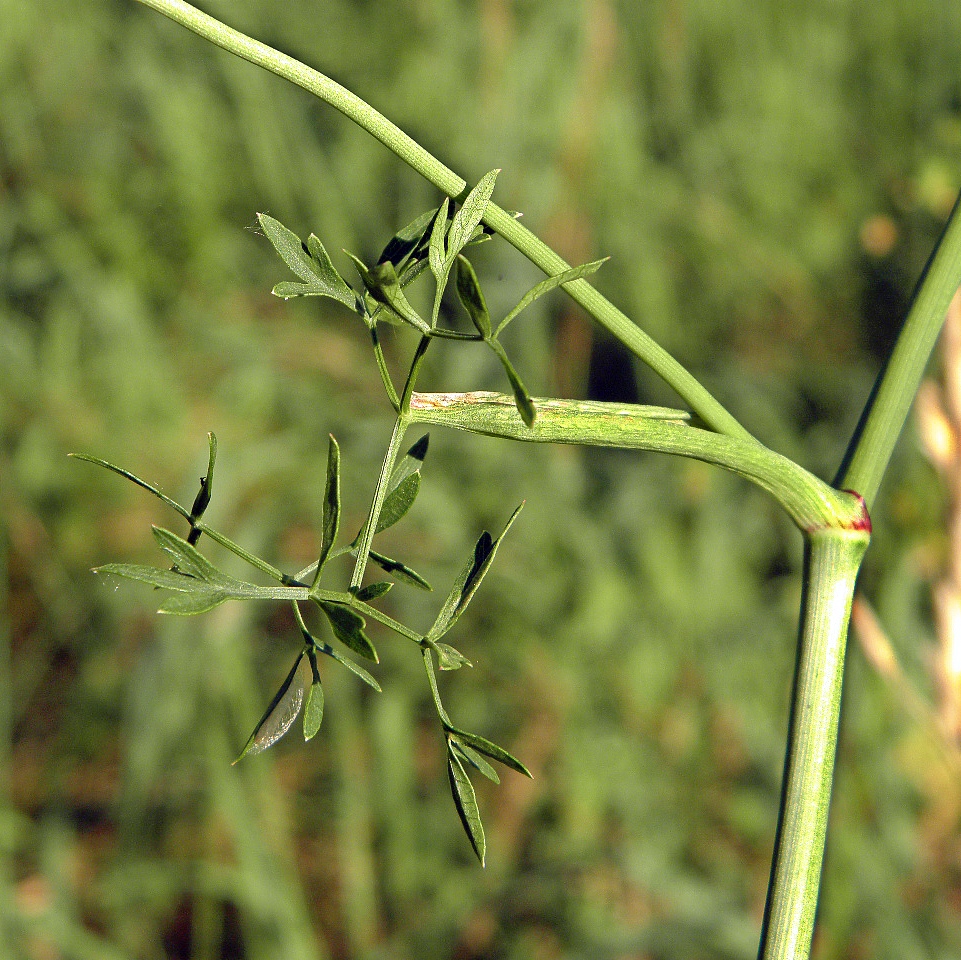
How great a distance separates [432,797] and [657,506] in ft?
2.66

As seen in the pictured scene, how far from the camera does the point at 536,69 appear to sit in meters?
2.67

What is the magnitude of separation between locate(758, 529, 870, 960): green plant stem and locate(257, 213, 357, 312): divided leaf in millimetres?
288

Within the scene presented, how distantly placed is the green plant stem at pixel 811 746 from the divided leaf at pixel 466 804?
0.51 feet

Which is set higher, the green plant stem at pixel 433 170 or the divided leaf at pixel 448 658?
the green plant stem at pixel 433 170

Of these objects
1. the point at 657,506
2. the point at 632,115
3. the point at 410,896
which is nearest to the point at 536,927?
the point at 410,896

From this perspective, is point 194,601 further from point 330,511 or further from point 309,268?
point 309,268

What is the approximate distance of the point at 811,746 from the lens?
0.48 m

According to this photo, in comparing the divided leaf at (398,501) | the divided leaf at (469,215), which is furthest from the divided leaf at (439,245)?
the divided leaf at (398,501)

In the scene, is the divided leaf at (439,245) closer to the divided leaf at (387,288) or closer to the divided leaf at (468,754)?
the divided leaf at (387,288)

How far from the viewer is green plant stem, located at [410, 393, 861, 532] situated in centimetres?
46

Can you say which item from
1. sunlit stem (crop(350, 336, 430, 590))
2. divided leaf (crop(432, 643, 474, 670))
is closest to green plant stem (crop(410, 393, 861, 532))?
sunlit stem (crop(350, 336, 430, 590))

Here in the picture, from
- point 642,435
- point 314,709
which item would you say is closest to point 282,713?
point 314,709

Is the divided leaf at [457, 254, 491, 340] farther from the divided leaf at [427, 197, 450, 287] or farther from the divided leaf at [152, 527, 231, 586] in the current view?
the divided leaf at [152, 527, 231, 586]

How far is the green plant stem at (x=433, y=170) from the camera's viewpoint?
0.43 metres
